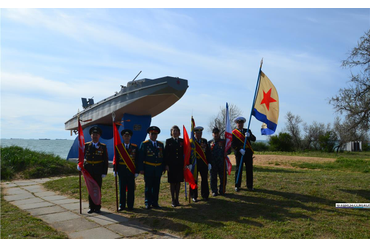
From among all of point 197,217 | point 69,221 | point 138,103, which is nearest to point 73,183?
point 69,221

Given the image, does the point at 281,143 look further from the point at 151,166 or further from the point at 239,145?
the point at 151,166

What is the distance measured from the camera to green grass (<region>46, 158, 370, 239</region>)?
14.1ft

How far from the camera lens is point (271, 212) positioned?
5.30 meters

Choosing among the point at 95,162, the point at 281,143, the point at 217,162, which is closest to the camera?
the point at 95,162

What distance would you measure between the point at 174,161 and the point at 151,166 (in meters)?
0.50

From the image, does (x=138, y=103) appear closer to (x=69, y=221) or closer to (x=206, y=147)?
(x=206, y=147)

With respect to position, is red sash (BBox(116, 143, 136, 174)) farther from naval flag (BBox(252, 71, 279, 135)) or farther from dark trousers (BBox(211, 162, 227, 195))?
naval flag (BBox(252, 71, 279, 135))

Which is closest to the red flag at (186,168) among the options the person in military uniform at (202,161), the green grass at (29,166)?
the person in military uniform at (202,161)

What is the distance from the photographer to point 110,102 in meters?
18.0

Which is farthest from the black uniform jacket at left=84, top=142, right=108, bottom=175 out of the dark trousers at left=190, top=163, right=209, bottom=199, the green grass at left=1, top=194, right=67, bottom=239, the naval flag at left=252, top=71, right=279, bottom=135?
the naval flag at left=252, top=71, right=279, bottom=135

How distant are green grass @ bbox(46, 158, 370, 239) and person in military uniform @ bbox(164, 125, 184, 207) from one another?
0.44 meters

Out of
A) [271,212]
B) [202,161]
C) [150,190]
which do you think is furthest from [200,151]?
[271,212]
